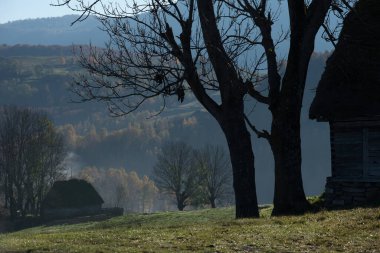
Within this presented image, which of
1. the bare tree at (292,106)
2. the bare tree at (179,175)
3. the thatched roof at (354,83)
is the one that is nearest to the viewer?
the bare tree at (292,106)

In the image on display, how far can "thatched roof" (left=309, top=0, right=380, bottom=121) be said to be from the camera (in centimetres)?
2192

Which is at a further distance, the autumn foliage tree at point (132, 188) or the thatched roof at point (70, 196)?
the autumn foliage tree at point (132, 188)

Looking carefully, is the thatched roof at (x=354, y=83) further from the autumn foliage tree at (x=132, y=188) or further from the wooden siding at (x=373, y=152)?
the autumn foliage tree at (x=132, y=188)

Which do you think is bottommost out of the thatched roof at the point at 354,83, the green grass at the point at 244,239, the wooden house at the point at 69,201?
the wooden house at the point at 69,201

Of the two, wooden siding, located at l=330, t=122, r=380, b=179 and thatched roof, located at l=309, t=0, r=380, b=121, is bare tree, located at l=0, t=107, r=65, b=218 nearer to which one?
wooden siding, located at l=330, t=122, r=380, b=179

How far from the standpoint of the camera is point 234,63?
17031mm

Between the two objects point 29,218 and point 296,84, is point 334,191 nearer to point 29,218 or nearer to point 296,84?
point 296,84

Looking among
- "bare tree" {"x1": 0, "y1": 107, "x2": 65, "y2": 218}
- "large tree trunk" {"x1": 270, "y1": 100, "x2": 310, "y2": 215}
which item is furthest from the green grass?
"bare tree" {"x1": 0, "y1": 107, "x2": 65, "y2": 218}

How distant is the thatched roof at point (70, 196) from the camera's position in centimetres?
6719

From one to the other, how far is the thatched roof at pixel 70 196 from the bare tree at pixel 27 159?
94.1 inches

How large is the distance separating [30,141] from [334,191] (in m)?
51.4

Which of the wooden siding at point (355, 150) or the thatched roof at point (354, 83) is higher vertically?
the thatched roof at point (354, 83)

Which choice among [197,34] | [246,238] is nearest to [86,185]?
[197,34]

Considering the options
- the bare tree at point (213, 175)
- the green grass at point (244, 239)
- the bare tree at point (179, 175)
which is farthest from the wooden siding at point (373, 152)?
the bare tree at point (213, 175)
